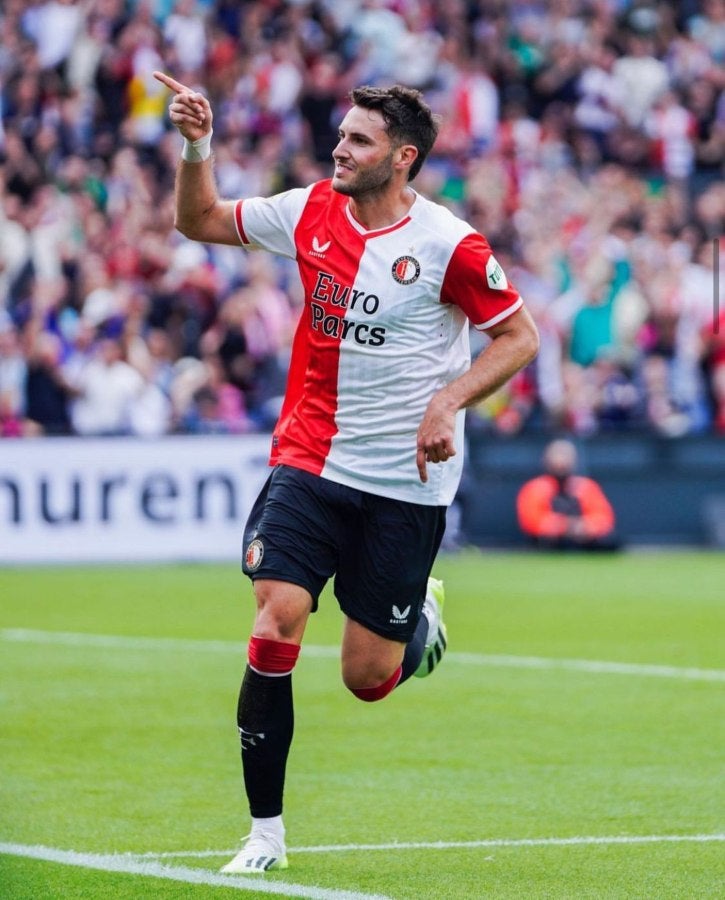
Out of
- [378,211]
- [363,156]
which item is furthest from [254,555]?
[363,156]

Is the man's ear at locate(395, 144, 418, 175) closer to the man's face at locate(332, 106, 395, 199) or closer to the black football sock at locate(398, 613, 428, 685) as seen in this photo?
the man's face at locate(332, 106, 395, 199)

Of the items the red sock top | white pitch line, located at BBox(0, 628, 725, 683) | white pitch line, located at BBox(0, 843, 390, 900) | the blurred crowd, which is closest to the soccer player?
the red sock top

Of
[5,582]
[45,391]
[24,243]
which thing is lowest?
[5,582]

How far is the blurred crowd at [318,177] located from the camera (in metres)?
19.5

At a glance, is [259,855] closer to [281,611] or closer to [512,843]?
[281,611]

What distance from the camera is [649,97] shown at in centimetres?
2608

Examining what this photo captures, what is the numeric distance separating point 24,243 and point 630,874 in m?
15.0

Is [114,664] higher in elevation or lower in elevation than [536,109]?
lower

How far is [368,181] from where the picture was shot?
6.55m

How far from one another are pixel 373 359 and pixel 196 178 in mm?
911

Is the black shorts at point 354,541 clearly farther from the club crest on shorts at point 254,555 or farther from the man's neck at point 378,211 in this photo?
the man's neck at point 378,211

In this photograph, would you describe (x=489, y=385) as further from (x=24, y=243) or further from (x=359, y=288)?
(x=24, y=243)

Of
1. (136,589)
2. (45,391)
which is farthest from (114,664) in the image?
(45,391)

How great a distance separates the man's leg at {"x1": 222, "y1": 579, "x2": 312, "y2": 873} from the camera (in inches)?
242
